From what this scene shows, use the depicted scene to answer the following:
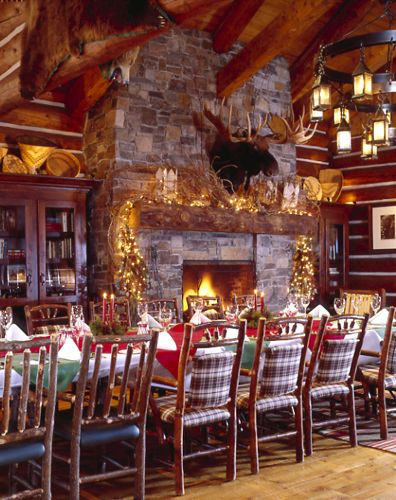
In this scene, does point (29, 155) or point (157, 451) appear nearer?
point (157, 451)

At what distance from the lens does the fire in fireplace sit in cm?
812

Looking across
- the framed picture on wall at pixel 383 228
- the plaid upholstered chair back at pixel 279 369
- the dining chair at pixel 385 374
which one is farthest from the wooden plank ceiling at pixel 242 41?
the dining chair at pixel 385 374

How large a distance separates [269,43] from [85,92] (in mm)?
2317

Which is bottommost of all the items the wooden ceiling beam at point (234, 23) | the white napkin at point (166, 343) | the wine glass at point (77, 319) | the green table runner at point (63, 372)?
the green table runner at point (63, 372)

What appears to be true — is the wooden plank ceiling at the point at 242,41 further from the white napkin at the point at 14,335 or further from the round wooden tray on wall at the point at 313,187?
the white napkin at the point at 14,335

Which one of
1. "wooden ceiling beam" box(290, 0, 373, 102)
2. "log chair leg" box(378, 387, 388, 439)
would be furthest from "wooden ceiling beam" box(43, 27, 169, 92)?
"wooden ceiling beam" box(290, 0, 373, 102)

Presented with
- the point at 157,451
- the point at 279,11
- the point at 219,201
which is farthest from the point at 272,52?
the point at 157,451

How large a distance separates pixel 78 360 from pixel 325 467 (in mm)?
1779

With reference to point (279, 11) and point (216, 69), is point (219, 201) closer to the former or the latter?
point (216, 69)

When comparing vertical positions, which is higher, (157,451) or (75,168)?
(75,168)

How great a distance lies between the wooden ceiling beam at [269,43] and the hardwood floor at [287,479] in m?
4.79

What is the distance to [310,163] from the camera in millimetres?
10406

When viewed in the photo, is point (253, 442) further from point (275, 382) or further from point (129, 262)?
point (129, 262)

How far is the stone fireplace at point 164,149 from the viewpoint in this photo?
7.39 m
